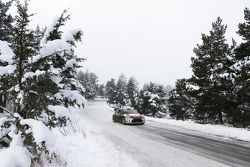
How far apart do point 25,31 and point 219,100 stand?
68.6 feet

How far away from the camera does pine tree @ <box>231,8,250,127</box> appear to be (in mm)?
21344

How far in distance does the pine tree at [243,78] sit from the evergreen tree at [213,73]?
4.09 feet

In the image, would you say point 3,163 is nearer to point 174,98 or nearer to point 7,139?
point 7,139

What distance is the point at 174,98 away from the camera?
57656 millimetres

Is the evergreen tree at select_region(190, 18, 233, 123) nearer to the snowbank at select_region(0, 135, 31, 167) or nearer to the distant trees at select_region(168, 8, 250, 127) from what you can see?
the distant trees at select_region(168, 8, 250, 127)

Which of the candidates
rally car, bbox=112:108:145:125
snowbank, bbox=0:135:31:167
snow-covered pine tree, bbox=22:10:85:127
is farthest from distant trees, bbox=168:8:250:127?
snowbank, bbox=0:135:31:167

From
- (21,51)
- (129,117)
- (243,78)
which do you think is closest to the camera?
(21,51)

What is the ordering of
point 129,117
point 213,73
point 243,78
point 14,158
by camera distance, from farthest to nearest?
point 213,73 < point 129,117 < point 243,78 < point 14,158

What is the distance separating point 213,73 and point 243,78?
4.18 metres

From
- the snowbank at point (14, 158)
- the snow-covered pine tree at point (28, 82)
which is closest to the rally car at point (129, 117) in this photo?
the snow-covered pine tree at point (28, 82)

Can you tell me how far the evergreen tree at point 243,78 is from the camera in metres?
21.3

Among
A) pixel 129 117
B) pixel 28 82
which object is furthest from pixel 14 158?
pixel 129 117

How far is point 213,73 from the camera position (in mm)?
25125

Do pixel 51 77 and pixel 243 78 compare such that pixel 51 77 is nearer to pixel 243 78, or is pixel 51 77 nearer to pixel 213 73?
pixel 243 78
